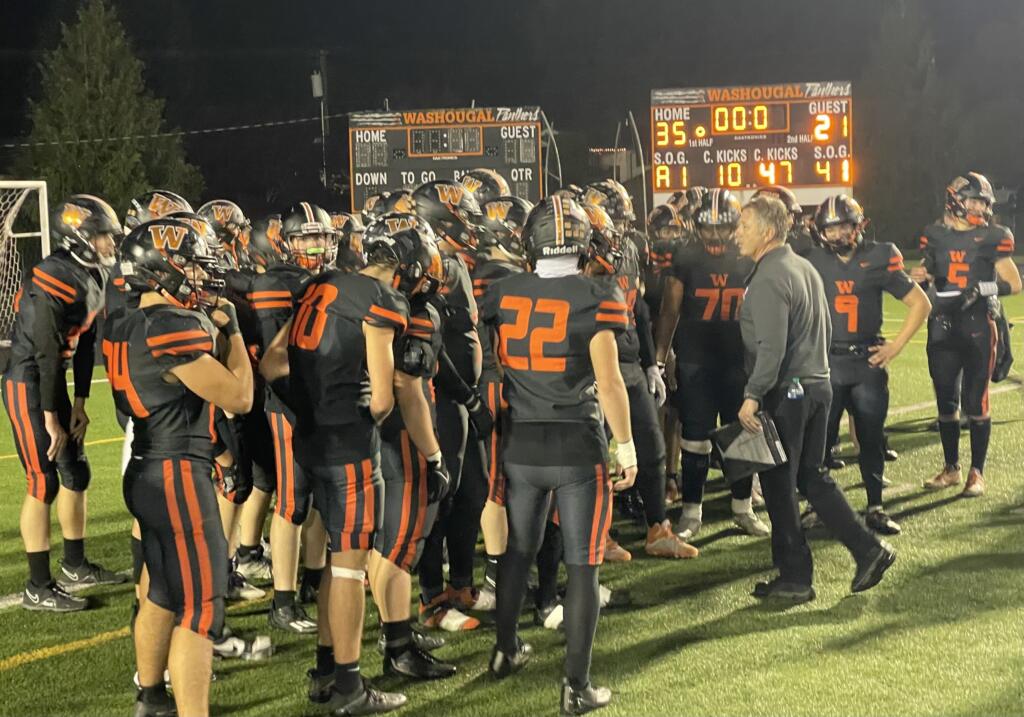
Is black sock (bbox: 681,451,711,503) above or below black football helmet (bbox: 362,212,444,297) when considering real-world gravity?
below

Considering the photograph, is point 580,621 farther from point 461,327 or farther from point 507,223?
point 507,223

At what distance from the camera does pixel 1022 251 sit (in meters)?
47.7

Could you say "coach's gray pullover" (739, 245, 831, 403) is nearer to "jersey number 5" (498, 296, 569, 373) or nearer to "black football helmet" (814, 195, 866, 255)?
"black football helmet" (814, 195, 866, 255)

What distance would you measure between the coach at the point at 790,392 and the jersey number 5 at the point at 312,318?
232 centimetres

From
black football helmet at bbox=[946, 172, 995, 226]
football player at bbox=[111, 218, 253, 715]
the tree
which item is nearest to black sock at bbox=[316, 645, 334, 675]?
football player at bbox=[111, 218, 253, 715]

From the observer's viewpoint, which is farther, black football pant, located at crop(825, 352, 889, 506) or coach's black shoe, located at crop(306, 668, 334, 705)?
black football pant, located at crop(825, 352, 889, 506)

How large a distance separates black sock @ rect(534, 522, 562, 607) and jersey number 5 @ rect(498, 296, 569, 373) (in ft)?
4.75

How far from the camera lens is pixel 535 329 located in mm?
4984

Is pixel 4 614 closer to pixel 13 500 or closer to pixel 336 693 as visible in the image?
pixel 336 693

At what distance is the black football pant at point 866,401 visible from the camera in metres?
7.79

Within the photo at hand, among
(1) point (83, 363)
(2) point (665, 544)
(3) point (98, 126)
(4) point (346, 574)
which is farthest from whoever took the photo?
(3) point (98, 126)

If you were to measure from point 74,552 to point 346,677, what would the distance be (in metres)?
2.85

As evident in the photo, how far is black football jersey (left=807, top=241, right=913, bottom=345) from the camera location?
7.83 metres

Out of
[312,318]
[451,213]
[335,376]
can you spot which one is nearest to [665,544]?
[451,213]
